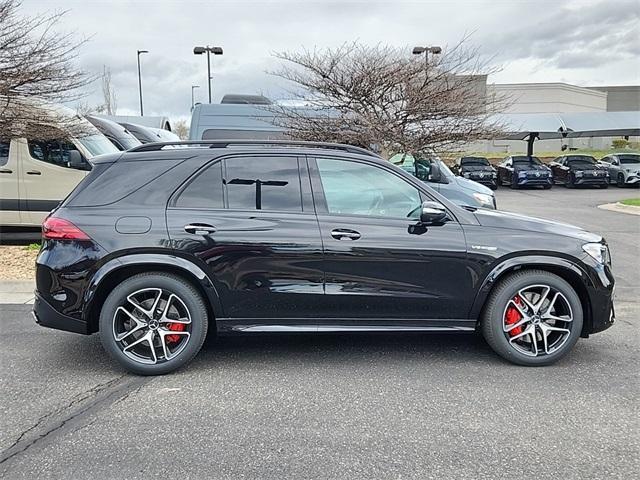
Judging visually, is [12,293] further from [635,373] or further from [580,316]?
[635,373]

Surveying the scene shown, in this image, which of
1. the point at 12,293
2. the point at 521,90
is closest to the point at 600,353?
the point at 12,293

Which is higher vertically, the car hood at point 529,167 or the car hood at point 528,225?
the car hood at point 529,167

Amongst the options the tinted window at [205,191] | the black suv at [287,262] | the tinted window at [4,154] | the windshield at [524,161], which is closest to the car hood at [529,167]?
the windshield at [524,161]

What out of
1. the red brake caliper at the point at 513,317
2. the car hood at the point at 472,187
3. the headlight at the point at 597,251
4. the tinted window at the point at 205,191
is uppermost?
the tinted window at the point at 205,191

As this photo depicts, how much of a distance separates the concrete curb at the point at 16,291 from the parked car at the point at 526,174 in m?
22.4

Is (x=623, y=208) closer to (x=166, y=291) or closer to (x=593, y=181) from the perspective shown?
(x=593, y=181)

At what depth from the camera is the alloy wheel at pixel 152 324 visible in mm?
3963

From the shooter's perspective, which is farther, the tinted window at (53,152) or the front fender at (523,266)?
the tinted window at (53,152)

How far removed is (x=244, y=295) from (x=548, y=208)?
14882mm

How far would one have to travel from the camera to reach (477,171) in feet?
80.8

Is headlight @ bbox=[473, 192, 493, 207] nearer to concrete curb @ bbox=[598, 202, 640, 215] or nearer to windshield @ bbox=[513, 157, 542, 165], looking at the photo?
concrete curb @ bbox=[598, 202, 640, 215]

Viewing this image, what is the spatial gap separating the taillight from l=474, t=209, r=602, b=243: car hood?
120 inches

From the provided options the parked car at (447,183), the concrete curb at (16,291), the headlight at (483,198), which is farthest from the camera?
the parked car at (447,183)

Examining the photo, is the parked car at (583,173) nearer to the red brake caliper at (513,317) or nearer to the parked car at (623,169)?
the parked car at (623,169)
